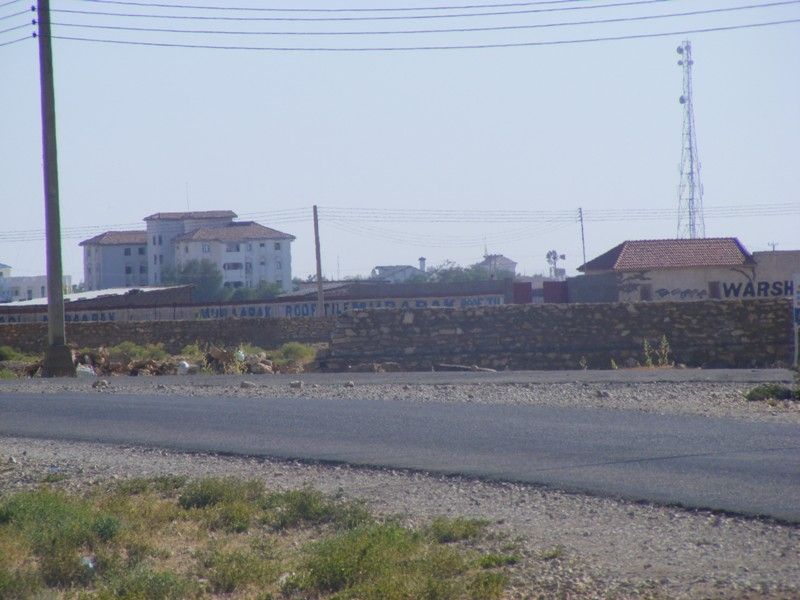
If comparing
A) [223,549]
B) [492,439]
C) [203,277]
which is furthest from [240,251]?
[223,549]

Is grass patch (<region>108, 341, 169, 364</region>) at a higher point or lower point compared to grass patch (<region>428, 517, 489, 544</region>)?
higher

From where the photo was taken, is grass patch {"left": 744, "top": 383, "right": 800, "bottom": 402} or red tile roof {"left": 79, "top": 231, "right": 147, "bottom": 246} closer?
grass patch {"left": 744, "top": 383, "right": 800, "bottom": 402}

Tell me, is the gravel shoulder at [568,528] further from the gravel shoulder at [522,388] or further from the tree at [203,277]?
the tree at [203,277]

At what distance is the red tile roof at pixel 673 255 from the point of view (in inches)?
2083

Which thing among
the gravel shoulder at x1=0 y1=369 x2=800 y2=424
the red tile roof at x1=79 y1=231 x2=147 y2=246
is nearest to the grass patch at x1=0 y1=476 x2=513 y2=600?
the gravel shoulder at x1=0 y1=369 x2=800 y2=424

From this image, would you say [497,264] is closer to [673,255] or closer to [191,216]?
[191,216]

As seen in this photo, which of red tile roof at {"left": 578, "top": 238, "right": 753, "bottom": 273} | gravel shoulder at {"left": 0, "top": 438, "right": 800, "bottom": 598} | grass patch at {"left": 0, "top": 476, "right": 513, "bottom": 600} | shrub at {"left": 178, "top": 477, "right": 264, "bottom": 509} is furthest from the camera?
red tile roof at {"left": 578, "top": 238, "right": 753, "bottom": 273}

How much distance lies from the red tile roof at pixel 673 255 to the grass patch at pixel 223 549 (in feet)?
143

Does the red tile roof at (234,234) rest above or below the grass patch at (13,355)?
above

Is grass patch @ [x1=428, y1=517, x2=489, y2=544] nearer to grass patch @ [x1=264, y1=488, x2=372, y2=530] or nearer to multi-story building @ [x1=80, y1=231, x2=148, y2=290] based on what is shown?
grass patch @ [x1=264, y1=488, x2=372, y2=530]

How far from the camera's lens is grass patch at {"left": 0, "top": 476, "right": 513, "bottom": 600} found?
25.5 ft

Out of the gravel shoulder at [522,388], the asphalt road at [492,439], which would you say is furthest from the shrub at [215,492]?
the gravel shoulder at [522,388]

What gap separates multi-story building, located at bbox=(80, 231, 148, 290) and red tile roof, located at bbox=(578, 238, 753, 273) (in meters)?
69.5

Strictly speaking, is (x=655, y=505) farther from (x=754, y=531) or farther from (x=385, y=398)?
(x=385, y=398)
